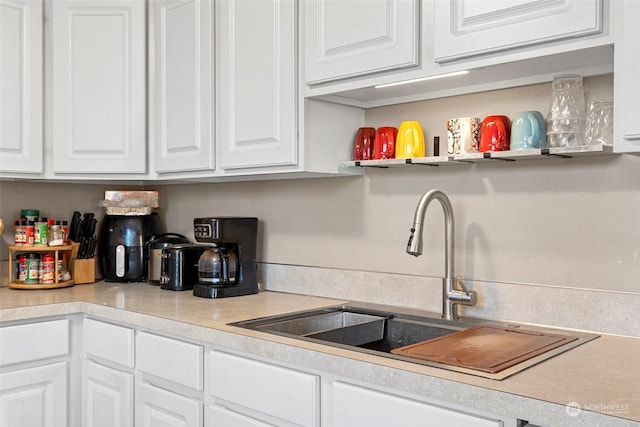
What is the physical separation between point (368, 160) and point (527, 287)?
2.19 feet

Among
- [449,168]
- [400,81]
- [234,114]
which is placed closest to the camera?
[400,81]

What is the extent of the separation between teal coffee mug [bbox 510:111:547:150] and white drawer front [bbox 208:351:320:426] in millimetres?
871

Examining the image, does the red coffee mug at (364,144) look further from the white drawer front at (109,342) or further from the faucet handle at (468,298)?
the white drawer front at (109,342)

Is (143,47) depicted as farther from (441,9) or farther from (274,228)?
(441,9)

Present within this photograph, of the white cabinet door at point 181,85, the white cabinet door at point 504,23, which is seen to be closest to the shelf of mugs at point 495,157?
the white cabinet door at point 504,23

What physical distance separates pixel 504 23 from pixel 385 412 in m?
1.00

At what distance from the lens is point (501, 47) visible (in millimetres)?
1550

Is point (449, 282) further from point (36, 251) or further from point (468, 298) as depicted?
point (36, 251)

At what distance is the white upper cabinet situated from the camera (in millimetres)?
1734

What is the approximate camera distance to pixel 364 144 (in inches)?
84.0

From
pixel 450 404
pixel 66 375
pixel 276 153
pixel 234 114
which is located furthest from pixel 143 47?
pixel 450 404

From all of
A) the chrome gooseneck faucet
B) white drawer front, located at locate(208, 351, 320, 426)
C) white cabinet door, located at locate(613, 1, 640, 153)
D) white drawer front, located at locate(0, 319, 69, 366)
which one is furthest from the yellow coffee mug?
white drawer front, located at locate(0, 319, 69, 366)

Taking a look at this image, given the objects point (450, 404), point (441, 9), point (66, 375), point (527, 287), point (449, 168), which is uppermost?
point (441, 9)

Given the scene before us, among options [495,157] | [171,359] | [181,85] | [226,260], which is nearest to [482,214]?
[495,157]
